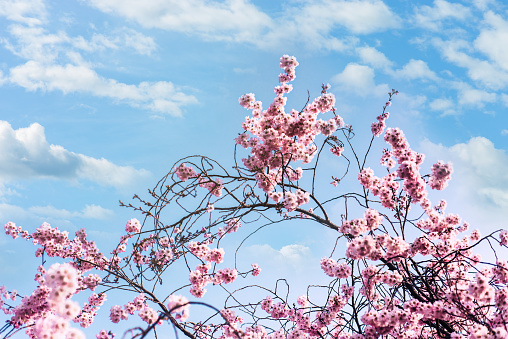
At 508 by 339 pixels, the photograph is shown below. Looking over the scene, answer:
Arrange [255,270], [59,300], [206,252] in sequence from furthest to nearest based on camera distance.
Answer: [255,270] → [206,252] → [59,300]

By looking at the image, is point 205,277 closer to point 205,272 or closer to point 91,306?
point 205,272

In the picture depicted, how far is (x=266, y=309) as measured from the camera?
6477mm

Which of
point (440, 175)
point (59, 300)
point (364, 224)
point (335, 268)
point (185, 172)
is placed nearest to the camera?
point (59, 300)

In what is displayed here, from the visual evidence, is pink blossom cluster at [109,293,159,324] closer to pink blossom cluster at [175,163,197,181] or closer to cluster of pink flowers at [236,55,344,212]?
pink blossom cluster at [175,163,197,181]

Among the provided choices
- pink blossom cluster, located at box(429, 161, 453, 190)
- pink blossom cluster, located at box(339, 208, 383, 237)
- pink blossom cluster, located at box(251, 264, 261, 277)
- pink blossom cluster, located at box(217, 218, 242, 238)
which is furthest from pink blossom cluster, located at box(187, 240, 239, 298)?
pink blossom cluster, located at box(429, 161, 453, 190)

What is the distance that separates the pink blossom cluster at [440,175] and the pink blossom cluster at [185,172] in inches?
124

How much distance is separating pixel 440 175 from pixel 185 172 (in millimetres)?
3347

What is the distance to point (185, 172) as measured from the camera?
609 cm

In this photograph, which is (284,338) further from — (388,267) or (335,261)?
(388,267)

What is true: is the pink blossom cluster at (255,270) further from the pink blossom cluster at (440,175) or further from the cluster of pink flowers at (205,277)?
the pink blossom cluster at (440,175)

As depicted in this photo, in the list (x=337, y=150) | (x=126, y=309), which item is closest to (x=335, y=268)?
(x=337, y=150)

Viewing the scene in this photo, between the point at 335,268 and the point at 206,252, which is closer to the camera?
the point at 335,268

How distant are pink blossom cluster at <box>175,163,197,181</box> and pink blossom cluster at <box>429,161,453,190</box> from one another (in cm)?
316

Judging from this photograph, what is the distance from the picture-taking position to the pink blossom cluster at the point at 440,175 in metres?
5.20
